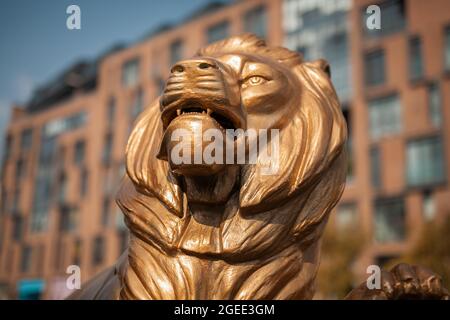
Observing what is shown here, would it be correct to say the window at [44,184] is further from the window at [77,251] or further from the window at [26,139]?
the window at [77,251]

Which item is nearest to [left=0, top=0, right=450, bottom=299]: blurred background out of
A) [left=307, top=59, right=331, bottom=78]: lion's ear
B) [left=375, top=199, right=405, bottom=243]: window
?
[left=375, top=199, right=405, bottom=243]: window

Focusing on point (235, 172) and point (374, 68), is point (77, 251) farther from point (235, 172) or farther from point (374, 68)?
point (235, 172)

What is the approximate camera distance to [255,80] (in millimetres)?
1029

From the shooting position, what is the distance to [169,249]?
3.00ft

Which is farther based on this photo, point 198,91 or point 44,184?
point 44,184

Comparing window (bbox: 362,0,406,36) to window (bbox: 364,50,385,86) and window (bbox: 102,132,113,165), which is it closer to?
window (bbox: 364,50,385,86)

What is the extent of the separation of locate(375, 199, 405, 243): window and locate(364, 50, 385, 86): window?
425cm

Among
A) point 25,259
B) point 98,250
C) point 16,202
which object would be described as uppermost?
point 16,202

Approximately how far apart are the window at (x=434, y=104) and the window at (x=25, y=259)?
21.0 m

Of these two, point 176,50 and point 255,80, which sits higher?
point 176,50

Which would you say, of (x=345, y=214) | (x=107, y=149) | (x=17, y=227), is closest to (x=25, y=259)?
(x=17, y=227)

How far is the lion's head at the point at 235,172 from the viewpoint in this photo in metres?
0.89

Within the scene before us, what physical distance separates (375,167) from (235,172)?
1625cm

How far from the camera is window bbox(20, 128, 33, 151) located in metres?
28.1
